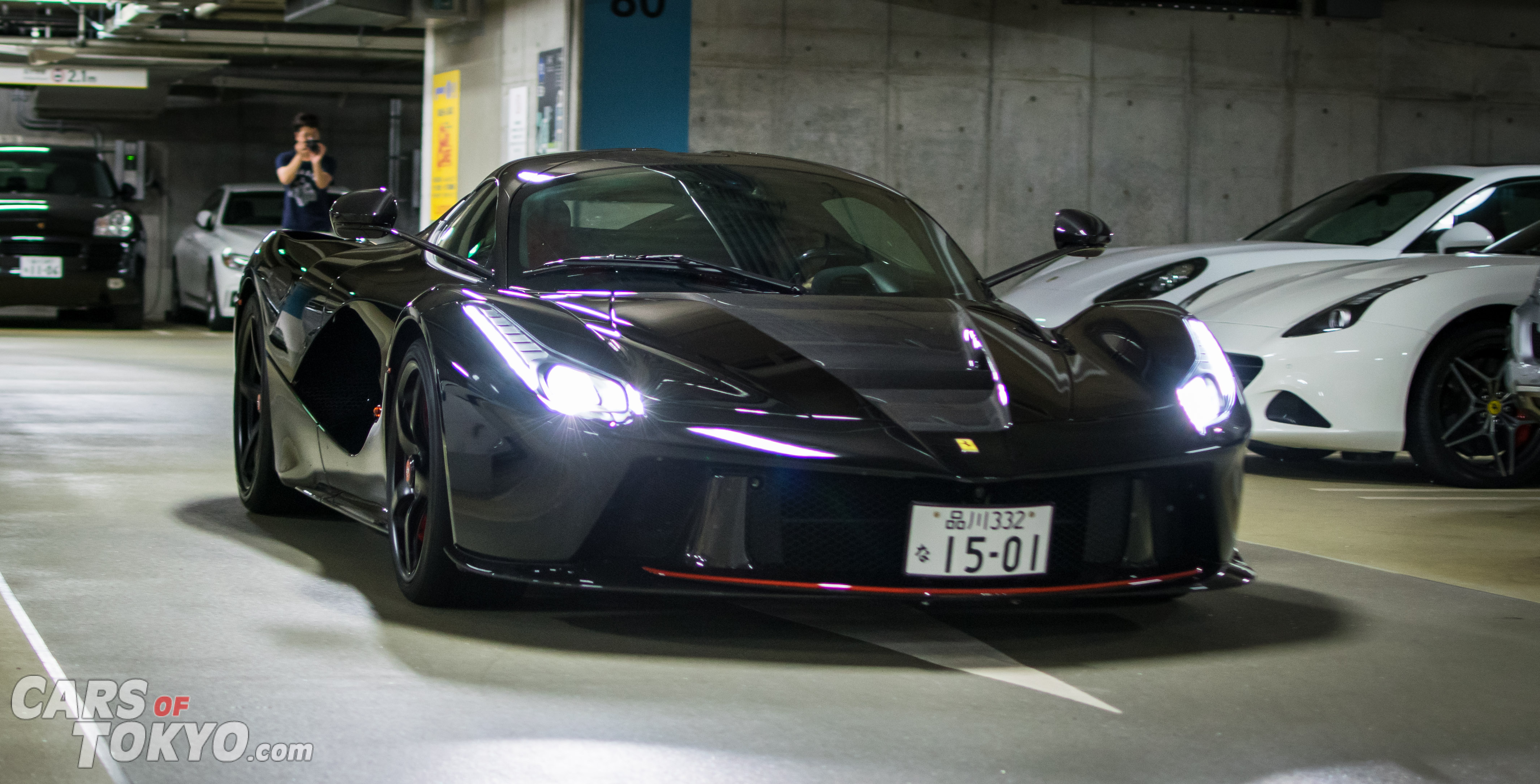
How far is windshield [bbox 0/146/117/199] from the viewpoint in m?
15.9

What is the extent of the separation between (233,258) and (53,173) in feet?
5.88

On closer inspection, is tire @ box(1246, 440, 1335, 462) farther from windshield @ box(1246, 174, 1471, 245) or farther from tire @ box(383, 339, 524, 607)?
tire @ box(383, 339, 524, 607)

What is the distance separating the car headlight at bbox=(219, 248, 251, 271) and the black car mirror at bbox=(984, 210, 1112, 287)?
40.3ft

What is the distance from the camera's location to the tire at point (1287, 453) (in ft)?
26.5

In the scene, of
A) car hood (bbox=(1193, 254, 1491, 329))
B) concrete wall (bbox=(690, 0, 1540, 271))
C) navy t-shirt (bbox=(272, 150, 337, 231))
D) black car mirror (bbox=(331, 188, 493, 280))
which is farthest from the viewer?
concrete wall (bbox=(690, 0, 1540, 271))

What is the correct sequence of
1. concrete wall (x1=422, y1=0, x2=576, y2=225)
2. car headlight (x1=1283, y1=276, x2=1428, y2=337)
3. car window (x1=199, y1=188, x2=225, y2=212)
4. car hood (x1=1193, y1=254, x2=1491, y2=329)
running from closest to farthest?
car headlight (x1=1283, y1=276, x2=1428, y2=337), car hood (x1=1193, y1=254, x2=1491, y2=329), concrete wall (x1=422, y1=0, x2=576, y2=225), car window (x1=199, y1=188, x2=225, y2=212)

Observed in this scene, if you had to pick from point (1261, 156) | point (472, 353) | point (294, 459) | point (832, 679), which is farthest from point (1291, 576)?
point (1261, 156)

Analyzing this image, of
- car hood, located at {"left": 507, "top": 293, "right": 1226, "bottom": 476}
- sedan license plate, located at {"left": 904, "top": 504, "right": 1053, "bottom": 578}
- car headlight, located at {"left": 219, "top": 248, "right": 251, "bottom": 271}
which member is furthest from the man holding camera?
sedan license plate, located at {"left": 904, "top": 504, "right": 1053, "bottom": 578}

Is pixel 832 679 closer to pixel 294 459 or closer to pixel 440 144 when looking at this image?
pixel 294 459

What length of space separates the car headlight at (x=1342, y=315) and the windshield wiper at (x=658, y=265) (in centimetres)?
321

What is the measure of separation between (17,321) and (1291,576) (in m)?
15.1

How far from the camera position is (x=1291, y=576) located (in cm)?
487

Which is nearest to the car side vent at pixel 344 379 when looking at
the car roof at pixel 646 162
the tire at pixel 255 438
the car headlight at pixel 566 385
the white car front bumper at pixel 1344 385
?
the tire at pixel 255 438

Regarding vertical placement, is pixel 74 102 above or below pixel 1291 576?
above
